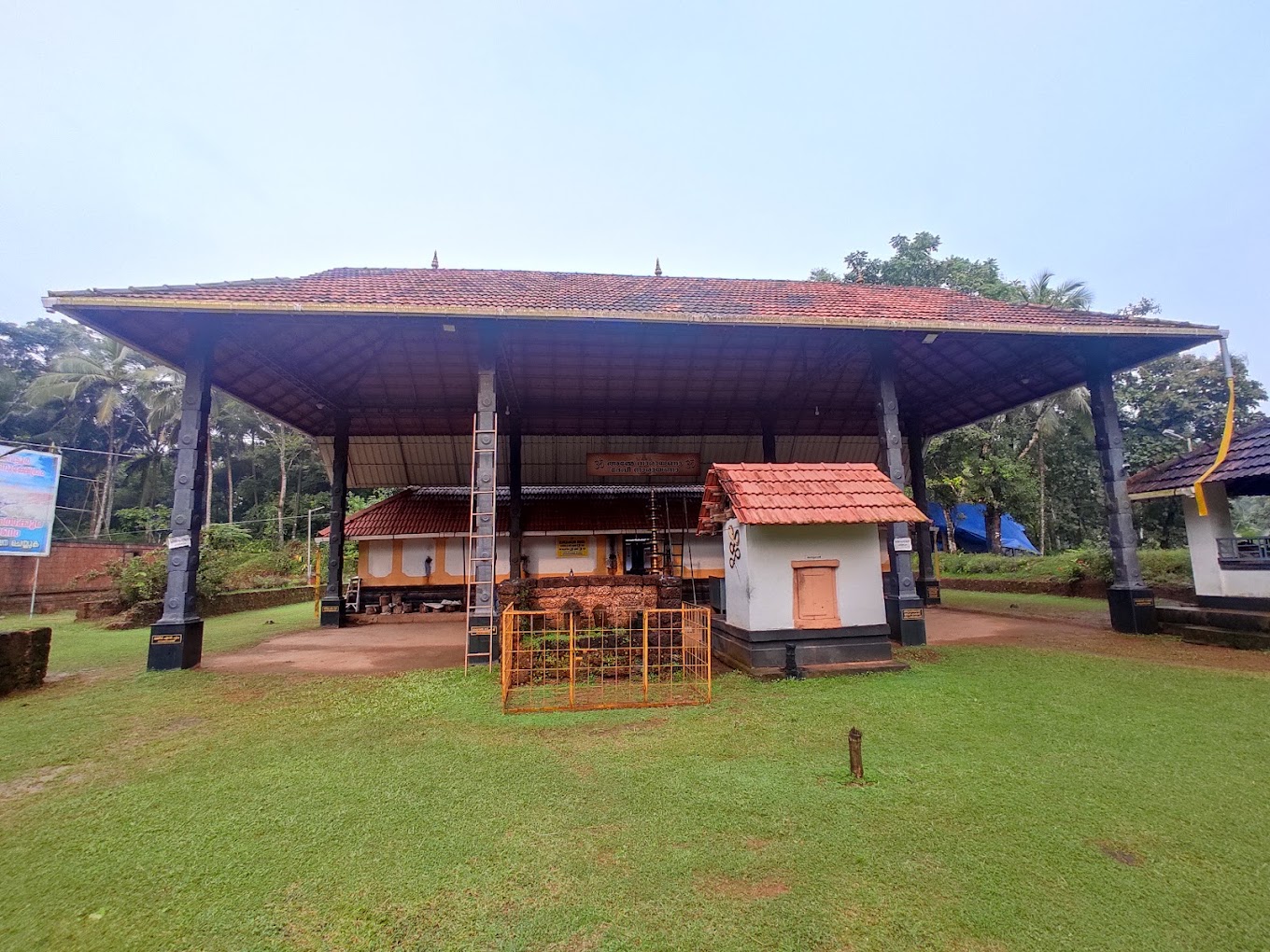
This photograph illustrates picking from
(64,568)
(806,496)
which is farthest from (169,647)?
(64,568)

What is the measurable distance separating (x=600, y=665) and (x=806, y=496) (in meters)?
3.64

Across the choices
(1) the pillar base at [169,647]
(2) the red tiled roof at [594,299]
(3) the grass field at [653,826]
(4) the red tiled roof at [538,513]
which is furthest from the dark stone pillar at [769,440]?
(1) the pillar base at [169,647]

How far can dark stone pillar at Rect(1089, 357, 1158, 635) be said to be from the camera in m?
9.96

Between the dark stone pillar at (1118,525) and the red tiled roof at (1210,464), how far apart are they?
13.7 inches

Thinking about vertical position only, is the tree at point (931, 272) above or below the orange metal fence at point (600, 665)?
above

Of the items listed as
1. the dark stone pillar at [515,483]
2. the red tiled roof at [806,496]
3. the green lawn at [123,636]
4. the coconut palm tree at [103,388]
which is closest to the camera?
the red tiled roof at [806,496]

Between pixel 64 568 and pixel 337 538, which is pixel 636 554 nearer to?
pixel 337 538

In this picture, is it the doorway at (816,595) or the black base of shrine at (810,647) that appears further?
the doorway at (816,595)

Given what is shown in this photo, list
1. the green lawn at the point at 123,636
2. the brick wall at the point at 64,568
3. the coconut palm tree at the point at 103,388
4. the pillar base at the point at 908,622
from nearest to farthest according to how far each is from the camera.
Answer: the pillar base at the point at 908,622 → the green lawn at the point at 123,636 → the brick wall at the point at 64,568 → the coconut palm tree at the point at 103,388

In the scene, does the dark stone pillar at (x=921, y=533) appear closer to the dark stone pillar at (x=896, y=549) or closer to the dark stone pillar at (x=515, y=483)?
the dark stone pillar at (x=896, y=549)

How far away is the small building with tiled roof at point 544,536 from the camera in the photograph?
18172 mm

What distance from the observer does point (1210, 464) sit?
9.30 meters

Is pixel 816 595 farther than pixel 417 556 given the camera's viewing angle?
No

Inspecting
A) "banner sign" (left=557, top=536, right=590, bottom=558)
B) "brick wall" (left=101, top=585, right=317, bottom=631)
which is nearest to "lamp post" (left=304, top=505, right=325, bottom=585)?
Answer: "brick wall" (left=101, top=585, right=317, bottom=631)
